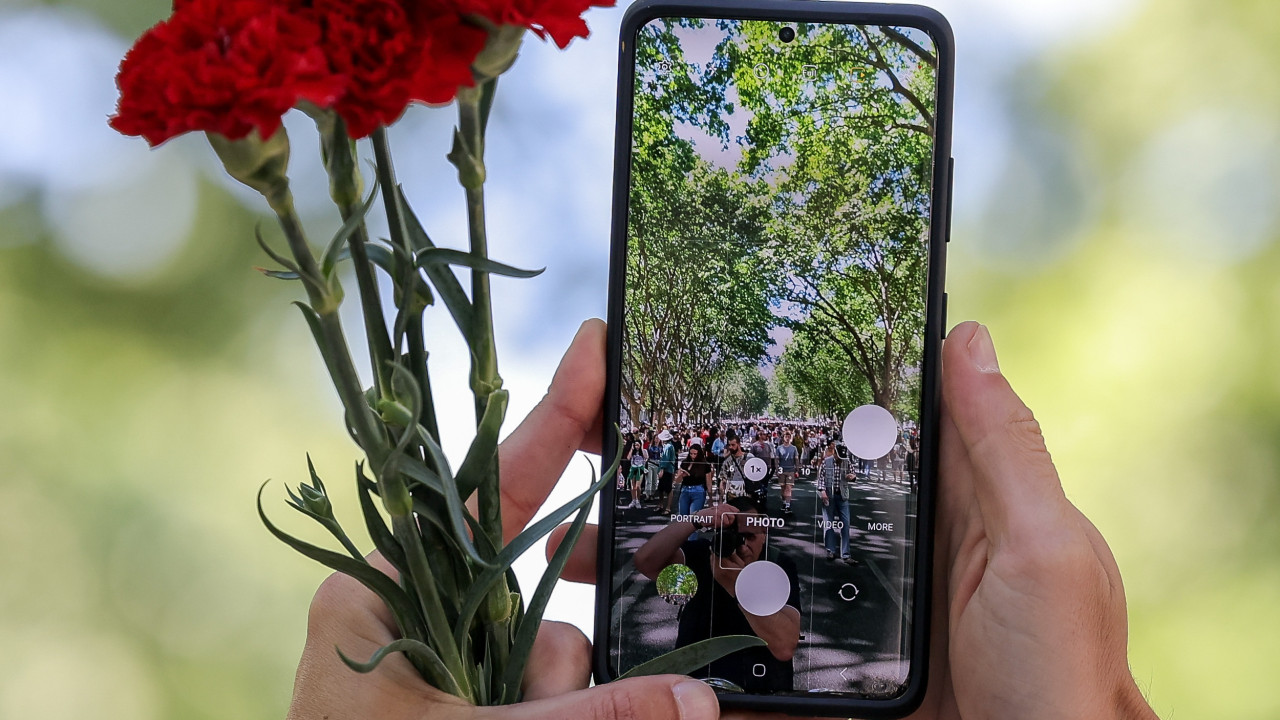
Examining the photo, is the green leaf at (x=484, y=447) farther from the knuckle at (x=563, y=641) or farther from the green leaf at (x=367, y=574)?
the knuckle at (x=563, y=641)

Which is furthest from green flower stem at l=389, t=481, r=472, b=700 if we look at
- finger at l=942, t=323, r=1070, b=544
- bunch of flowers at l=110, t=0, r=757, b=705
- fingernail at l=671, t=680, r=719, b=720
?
finger at l=942, t=323, r=1070, b=544

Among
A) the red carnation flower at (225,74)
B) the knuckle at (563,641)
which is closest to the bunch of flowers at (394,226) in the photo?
the red carnation flower at (225,74)

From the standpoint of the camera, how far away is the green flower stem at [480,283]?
0.30 meters

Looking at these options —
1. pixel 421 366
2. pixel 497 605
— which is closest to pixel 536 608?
pixel 497 605

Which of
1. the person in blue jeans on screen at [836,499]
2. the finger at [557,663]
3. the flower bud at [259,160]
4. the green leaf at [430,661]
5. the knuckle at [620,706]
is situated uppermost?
the flower bud at [259,160]

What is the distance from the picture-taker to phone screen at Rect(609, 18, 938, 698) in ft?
1.87

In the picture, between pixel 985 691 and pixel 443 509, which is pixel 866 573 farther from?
pixel 443 509

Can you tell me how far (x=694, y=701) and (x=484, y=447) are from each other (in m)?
0.18

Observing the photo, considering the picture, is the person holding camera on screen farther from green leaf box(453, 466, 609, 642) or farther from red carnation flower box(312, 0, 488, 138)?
red carnation flower box(312, 0, 488, 138)

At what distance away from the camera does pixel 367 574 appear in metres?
0.34

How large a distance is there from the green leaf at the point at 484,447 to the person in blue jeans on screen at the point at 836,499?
0.29 m

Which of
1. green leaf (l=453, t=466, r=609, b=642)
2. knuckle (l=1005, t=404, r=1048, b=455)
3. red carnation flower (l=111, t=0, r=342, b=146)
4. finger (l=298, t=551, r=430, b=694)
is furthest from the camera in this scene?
knuckle (l=1005, t=404, r=1048, b=455)

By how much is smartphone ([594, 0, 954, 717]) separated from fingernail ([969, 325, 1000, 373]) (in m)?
0.02

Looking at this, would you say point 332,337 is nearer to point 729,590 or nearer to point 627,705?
point 627,705
